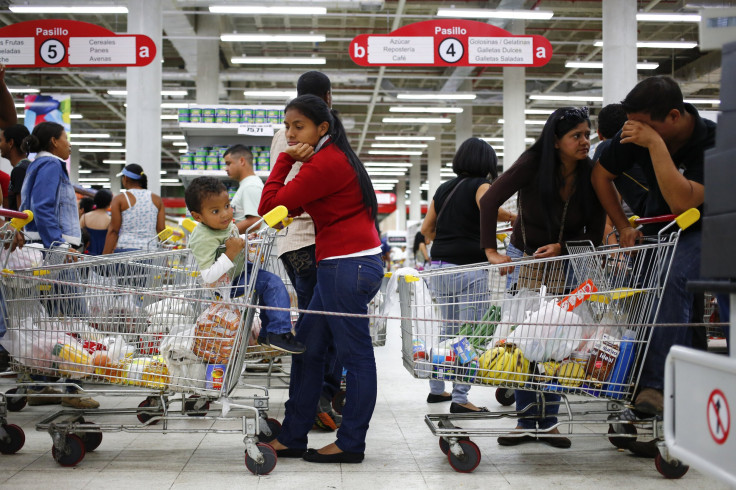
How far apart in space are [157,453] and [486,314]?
1.67 meters

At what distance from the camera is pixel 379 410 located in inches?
181

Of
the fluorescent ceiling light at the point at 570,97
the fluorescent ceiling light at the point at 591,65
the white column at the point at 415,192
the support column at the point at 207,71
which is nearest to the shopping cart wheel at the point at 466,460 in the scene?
the fluorescent ceiling light at the point at 591,65

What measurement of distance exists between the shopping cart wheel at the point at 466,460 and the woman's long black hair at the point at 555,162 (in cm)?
111

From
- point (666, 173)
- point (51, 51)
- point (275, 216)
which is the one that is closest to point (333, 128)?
point (275, 216)

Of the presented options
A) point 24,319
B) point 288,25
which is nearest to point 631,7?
point 288,25

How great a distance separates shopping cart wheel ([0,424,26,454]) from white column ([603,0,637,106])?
9.05 meters

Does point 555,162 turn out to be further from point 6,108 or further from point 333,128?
point 6,108

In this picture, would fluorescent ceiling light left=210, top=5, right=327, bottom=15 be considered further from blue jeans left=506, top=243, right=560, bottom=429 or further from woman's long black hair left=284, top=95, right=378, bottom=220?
blue jeans left=506, top=243, right=560, bottom=429

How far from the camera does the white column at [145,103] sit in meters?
9.90

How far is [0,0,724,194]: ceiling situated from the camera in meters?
14.0

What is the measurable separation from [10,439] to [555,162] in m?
2.84

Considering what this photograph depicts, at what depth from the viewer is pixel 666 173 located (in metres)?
2.88

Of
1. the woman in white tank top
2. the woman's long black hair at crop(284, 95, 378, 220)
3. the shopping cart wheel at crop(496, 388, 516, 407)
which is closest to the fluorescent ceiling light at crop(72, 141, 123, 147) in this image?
the woman in white tank top

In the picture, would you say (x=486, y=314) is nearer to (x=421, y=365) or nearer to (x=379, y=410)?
(x=421, y=365)
